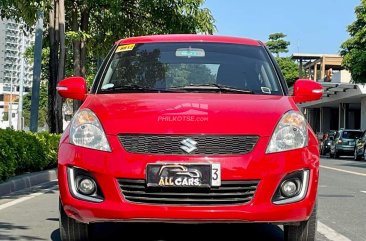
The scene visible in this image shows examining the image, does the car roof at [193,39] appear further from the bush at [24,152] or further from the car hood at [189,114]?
the bush at [24,152]

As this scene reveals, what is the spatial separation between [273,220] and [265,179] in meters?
0.31

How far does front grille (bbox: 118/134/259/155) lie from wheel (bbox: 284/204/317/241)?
0.88m

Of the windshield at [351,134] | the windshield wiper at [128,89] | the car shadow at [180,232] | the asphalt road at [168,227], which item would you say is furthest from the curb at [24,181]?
the windshield at [351,134]

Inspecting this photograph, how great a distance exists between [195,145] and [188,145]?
Result: 0.05 m

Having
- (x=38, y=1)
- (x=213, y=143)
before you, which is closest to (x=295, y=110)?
(x=213, y=143)

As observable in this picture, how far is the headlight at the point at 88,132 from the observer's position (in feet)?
15.6

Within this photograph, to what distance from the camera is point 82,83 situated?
576 centimetres

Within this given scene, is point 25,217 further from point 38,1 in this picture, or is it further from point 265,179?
point 38,1

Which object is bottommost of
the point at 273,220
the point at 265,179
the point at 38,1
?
the point at 273,220

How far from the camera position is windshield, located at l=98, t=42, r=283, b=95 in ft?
18.4

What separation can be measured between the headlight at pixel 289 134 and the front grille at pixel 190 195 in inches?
13.0

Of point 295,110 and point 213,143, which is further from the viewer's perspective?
point 295,110

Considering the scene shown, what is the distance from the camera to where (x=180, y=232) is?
20.6 feet

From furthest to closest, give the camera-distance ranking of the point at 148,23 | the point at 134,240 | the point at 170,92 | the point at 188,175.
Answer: the point at 148,23, the point at 134,240, the point at 170,92, the point at 188,175
